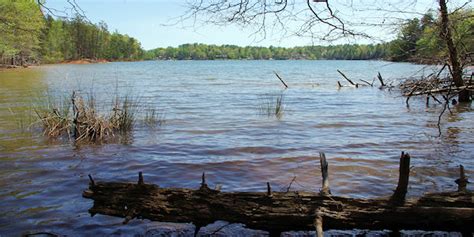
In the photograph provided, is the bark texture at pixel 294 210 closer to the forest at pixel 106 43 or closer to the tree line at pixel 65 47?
the forest at pixel 106 43

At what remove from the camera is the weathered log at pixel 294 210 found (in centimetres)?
374

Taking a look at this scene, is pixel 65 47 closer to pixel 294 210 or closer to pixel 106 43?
pixel 106 43

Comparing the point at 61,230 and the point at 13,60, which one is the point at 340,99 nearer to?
the point at 61,230

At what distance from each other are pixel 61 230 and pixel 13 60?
239 ft

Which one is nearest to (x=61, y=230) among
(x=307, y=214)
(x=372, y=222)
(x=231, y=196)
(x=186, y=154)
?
(x=231, y=196)

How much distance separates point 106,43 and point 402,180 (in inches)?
5860

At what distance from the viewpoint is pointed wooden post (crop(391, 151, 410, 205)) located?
3.67m

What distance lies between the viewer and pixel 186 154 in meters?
8.60

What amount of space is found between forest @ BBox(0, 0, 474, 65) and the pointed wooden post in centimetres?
121

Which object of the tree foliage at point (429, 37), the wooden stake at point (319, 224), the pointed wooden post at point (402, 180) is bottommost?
the wooden stake at point (319, 224)

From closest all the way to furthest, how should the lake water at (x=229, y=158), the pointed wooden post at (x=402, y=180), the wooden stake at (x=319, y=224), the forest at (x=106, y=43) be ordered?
1. the wooden stake at (x=319, y=224)
2. the pointed wooden post at (x=402, y=180)
3. the forest at (x=106, y=43)
4. the lake water at (x=229, y=158)

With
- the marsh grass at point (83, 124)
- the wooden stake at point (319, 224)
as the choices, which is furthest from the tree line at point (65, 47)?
the wooden stake at point (319, 224)

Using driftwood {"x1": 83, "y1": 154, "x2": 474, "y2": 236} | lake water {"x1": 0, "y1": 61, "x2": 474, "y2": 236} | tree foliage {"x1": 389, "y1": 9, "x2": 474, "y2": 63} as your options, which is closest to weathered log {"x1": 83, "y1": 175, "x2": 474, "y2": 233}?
driftwood {"x1": 83, "y1": 154, "x2": 474, "y2": 236}

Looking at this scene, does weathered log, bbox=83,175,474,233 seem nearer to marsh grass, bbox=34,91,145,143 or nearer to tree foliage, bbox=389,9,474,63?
tree foliage, bbox=389,9,474,63
